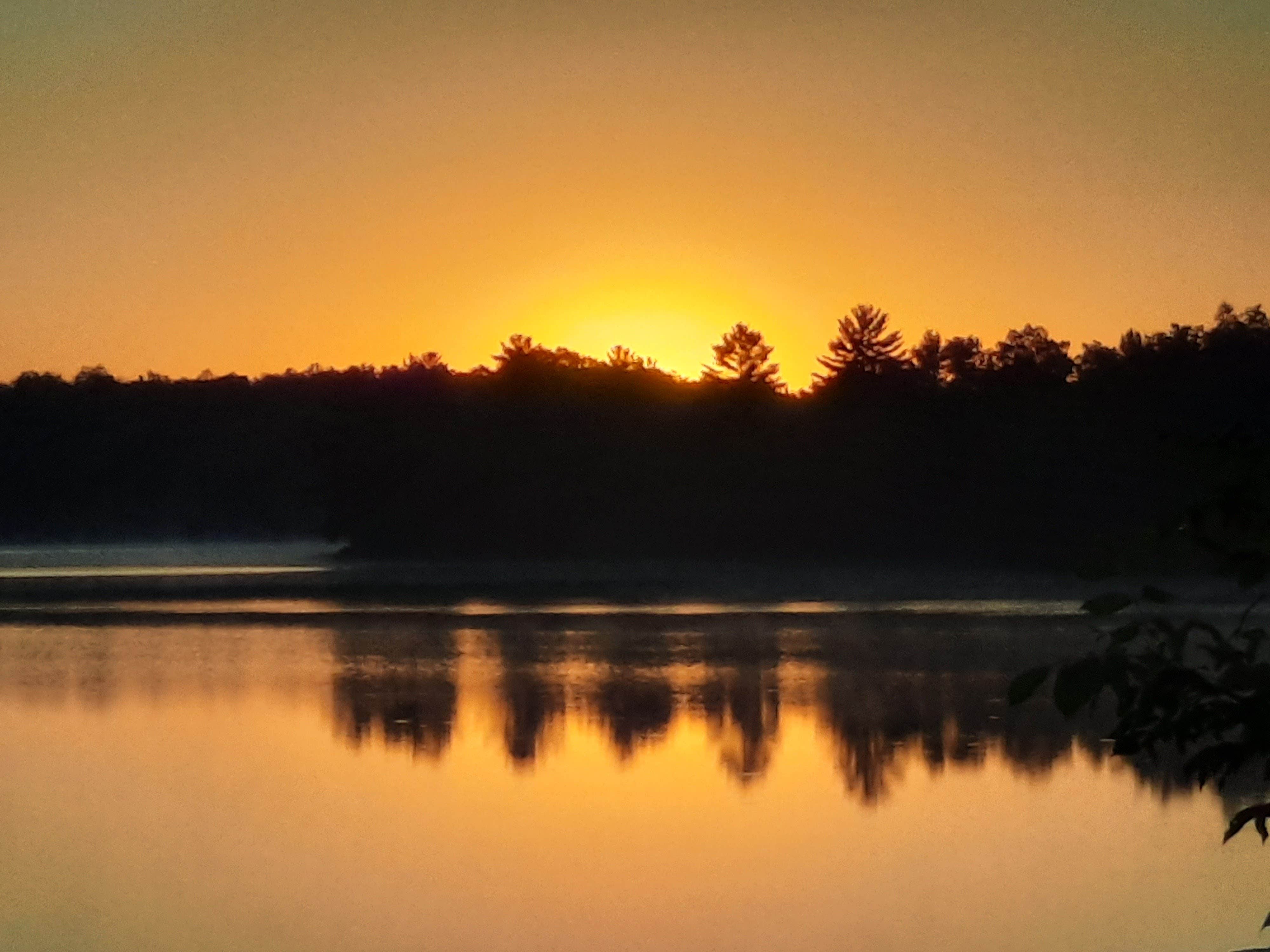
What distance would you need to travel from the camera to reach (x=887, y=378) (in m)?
63.3

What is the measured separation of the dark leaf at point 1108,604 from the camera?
10.4ft

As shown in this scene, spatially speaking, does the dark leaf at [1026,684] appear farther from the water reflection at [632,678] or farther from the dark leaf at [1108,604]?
the water reflection at [632,678]

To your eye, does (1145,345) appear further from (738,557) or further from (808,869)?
(808,869)

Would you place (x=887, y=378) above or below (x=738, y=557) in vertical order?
above

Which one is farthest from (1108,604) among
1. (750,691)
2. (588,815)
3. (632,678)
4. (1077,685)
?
(632,678)

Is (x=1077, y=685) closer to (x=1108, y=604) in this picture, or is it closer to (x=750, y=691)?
(x=1108, y=604)

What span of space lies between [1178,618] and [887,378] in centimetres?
3938

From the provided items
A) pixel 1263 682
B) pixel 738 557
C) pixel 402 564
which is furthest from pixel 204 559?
pixel 1263 682

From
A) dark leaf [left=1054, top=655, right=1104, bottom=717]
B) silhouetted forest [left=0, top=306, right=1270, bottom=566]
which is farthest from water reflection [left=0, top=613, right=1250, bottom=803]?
silhouetted forest [left=0, top=306, right=1270, bottom=566]

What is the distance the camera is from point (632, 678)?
1828 cm


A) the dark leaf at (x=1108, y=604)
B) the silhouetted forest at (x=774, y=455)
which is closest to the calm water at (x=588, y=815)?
the dark leaf at (x=1108, y=604)

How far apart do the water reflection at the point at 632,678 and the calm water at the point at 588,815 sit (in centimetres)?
8

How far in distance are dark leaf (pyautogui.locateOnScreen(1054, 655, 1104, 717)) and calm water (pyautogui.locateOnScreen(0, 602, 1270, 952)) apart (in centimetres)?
476

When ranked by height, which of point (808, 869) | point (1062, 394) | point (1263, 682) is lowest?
point (808, 869)
